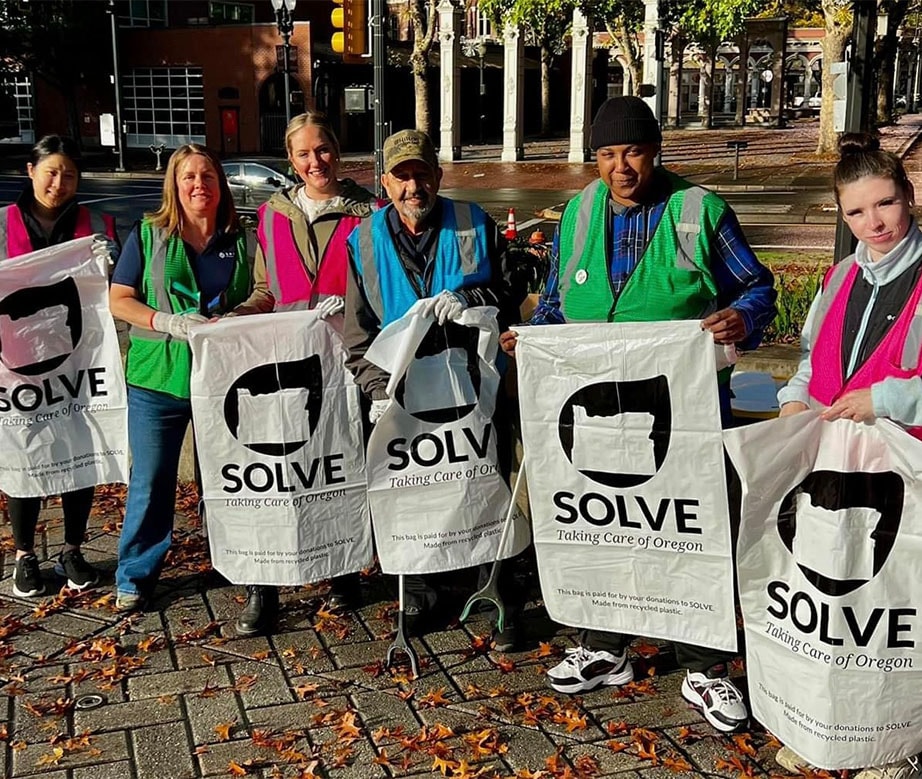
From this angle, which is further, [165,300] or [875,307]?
[165,300]

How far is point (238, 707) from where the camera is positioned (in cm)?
417

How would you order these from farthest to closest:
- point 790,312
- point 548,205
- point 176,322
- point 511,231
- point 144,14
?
point 144,14, point 548,205, point 511,231, point 790,312, point 176,322

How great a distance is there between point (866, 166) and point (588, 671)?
2.10 metres

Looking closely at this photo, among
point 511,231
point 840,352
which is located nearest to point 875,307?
point 840,352

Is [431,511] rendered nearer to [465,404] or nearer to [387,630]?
[465,404]

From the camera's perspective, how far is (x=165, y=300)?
4672mm

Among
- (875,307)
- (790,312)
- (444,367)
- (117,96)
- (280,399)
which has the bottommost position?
(790,312)

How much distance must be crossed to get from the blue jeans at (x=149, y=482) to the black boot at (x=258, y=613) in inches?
19.3

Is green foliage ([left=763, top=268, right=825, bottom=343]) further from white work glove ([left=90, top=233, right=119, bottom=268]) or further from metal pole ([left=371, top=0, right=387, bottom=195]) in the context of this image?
metal pole ([left=371, top=0, right=387, bottom=195])

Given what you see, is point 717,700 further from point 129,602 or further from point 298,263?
point 129,602

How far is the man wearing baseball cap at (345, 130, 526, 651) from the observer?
426cm

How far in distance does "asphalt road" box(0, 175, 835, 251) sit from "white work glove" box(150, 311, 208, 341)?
1290cm

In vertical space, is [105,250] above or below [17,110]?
below

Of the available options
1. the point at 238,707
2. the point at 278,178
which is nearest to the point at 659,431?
the point at 238,707
